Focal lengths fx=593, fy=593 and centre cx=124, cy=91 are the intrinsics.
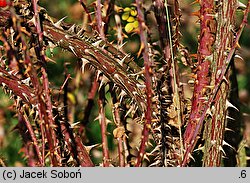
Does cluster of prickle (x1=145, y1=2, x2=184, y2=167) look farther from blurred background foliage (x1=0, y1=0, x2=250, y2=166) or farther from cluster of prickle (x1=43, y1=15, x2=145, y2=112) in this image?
blurred background foliage (x1=0, y1=0, x2=250, y2=166)

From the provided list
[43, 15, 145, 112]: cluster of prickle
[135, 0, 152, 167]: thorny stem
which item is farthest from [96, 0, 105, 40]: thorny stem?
[135, 0, 152, 167]: thorny stem

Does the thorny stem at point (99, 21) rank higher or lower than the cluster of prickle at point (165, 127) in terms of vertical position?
higher

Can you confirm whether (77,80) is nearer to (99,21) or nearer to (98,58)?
(99,21)

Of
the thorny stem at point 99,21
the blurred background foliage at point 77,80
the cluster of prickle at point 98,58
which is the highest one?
the thorny stem at point 99,21

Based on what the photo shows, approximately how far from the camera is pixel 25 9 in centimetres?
181

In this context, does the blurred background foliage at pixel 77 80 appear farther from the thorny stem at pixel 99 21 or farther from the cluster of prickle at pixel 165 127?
the cluster of prickle at pixel 165 127

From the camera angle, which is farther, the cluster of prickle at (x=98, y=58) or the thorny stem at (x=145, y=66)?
the cluster of prickle at (x=98, y=58)

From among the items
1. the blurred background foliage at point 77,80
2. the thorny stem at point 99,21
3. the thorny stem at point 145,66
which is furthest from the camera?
the blurred background foliage at point 77,80

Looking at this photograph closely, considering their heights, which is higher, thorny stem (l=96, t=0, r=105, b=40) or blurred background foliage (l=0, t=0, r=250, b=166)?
thorny stem (l=96, t=0, r=105, b=40)

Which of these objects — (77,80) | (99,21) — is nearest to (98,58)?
(99,21)

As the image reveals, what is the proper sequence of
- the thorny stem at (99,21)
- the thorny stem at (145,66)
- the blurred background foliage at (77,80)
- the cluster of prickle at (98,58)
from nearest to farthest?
the thorny stem at (145,66), the cluster of prickle at (98,58), the thorny stem at (99,21), the blurred background foliage at (77,80)

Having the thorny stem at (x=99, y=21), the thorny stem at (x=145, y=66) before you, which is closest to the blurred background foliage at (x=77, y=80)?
the thorny stem at (x=99, y=21)

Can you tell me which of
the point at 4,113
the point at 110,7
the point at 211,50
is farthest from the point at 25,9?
the point at 4,113

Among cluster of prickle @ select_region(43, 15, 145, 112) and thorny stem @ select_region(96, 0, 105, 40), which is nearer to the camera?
cluster of prickle @ select_region(43, 15, 145, 112)
